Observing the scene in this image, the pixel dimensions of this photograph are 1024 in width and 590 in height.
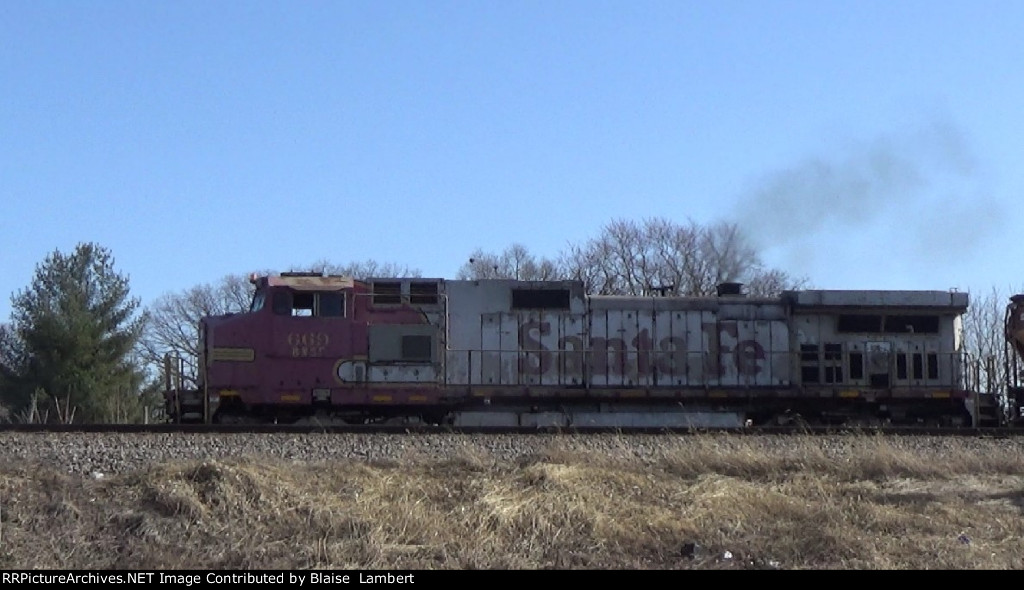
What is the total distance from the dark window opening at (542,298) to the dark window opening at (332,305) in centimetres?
321

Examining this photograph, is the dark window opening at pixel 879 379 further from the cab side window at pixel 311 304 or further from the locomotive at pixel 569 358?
the cab side window at pixel 311 304

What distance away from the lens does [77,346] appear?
38.0 metres

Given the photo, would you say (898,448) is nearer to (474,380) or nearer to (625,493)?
(625,493)

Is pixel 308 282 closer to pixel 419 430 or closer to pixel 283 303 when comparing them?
pixel 283 303

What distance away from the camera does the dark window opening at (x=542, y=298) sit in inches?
850

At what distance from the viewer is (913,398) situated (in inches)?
848

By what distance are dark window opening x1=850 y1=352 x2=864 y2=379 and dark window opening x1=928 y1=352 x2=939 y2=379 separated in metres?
1.29

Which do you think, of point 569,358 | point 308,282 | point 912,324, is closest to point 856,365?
point 912,324

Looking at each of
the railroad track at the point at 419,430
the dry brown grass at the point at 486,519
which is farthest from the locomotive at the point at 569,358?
the dry brown grass at the point at 486,519

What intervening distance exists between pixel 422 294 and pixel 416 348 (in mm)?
991
